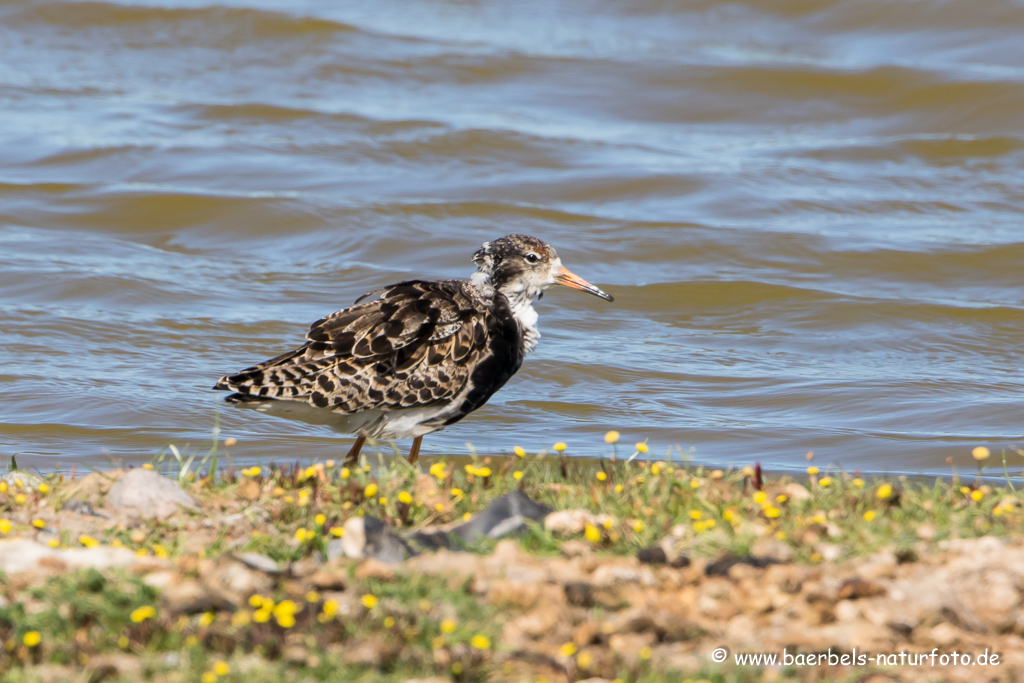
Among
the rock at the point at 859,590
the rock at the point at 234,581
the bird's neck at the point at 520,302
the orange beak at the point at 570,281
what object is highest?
the orange beak at the point at 570,281

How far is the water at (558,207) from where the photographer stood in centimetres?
920

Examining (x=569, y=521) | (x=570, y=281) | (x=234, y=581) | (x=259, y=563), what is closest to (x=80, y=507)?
(x=259, y=563)

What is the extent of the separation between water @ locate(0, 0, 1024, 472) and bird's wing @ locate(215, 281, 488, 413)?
1.58 m

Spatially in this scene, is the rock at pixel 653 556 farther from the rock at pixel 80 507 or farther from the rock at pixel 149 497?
the rock at pixel 80 507

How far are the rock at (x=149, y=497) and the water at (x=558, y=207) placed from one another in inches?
117

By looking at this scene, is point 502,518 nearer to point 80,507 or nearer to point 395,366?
point 80,507

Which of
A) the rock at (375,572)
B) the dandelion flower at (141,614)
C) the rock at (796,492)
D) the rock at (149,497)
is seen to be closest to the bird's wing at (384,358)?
the rock at (149,497)

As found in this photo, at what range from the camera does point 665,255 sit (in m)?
13.4

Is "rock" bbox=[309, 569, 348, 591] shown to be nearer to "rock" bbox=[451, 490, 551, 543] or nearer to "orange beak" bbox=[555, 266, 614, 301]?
"rock" bbox=[451, 490, 551, 543]

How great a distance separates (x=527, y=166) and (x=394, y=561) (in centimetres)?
1228

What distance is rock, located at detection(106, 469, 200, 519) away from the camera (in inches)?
193

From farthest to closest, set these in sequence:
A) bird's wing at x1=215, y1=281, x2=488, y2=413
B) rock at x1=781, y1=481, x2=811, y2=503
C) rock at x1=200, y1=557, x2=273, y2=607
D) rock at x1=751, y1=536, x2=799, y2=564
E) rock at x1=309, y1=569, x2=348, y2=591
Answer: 1. bird's wing at x1=215, y1=281, x2=488, y2=413
2. rock at x1=781, y1=481, x2=811, y2=503
3. rock at x1=751, y1=536, x2=799, y2=564
4. rock at x1=309, y1=569, x2=348, y2=591
5. rock at x1=200, y1=557, x2=273, y2=607

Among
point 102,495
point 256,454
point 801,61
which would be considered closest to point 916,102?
point 801,61

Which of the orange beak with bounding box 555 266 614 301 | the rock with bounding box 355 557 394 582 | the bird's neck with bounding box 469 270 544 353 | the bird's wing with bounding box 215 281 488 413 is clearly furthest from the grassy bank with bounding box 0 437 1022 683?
the orange beak with bounding box 555 266 614 301
